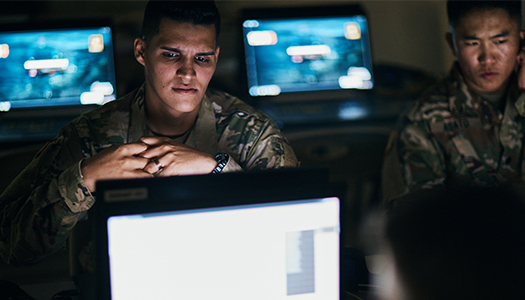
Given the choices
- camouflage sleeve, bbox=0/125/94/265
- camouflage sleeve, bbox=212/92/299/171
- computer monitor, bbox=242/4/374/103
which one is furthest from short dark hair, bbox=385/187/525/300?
computer monitor, bbox=242/4/374/103

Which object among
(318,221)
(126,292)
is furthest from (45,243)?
(318,221)

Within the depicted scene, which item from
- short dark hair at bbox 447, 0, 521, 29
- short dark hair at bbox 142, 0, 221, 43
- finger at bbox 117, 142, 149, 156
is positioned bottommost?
finger at bbox 117, 142, 149, 156

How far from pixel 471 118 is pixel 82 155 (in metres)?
1.30

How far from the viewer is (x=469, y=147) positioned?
166 centimetres

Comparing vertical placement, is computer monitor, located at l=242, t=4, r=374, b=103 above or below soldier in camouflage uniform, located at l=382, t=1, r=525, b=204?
above

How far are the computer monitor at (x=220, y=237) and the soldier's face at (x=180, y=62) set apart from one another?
72 centimetres

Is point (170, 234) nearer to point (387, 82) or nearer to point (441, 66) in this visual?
point (387, 82)

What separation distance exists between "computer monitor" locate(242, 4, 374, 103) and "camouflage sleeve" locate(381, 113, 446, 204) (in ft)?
2.81

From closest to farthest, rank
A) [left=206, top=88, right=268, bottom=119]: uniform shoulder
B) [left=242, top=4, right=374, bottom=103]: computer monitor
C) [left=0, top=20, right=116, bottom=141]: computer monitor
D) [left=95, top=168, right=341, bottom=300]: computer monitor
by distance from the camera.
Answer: [left=95, top=168, right=341, bottom=300]: computer monitor < [left=206, top=88, right=268, bottom=119]: uniform shoulder < [left=0, top=20, right=116, bottom=141]: computer monitor < [left=242, top=4, right=374, bottom=103]: computer monitor

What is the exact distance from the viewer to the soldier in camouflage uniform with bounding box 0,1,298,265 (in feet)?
3.56

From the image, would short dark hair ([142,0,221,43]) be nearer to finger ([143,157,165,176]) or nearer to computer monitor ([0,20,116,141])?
finger ([143,157,165,176])

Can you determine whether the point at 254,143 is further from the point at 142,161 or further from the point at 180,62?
the point at 142,161

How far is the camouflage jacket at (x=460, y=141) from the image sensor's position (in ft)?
5.32

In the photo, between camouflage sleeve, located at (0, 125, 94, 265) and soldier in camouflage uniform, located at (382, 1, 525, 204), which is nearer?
camouflage sleeve, located at (0, 125, 94, 265)
